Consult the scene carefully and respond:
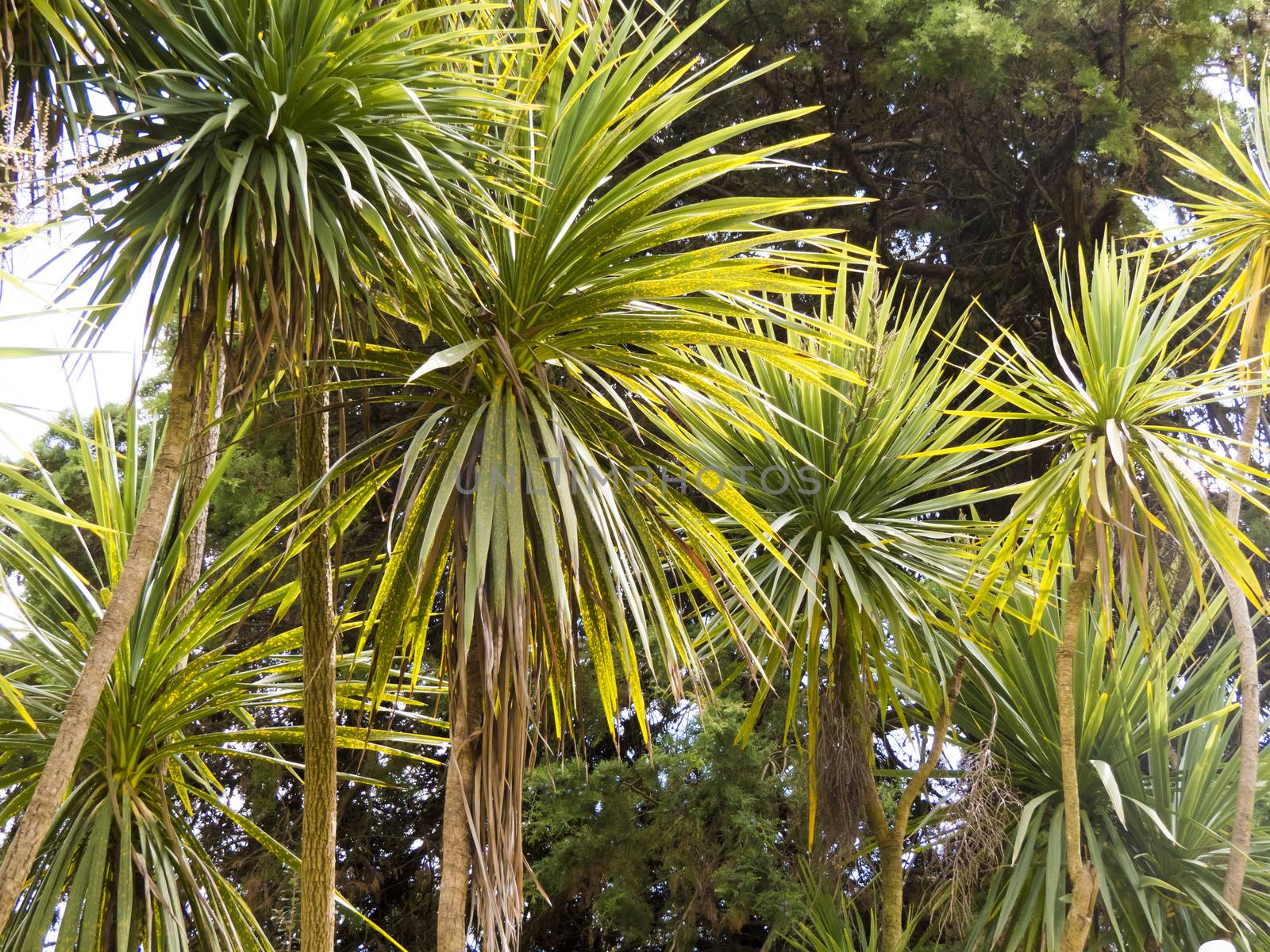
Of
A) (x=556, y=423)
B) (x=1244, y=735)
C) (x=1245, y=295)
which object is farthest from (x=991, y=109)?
(x=556, y=423)

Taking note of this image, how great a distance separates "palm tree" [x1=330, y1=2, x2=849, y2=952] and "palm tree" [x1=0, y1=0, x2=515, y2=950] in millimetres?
176

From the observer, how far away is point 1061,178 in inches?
211

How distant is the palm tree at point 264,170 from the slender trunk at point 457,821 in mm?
615

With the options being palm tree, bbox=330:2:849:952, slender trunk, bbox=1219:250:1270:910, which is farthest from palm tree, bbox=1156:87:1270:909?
palm tree, bbox=330:2:849:952

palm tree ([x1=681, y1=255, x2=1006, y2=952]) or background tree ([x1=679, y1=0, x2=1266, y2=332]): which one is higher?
background tree ([x1=679, y1=0, x2=1266, y2=332])

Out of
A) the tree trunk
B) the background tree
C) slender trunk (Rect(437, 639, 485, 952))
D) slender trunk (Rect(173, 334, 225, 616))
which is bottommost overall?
slender trunk (Rect(437, 639, 485, 952))

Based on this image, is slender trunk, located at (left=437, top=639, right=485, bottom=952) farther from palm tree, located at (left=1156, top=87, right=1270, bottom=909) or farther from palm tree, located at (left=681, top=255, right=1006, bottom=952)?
palm tree, located at (left=1156, top=87, right=1270, bottom=909)

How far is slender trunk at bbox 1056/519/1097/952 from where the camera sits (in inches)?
113

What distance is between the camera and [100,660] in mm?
1759

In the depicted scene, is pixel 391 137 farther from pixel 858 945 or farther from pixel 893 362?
pixel 858 945

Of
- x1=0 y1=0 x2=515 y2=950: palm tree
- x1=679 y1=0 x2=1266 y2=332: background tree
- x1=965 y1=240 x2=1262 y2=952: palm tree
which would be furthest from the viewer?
x1=679 y1=0 x2=1266 y2=332: background tree

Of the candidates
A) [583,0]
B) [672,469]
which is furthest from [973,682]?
[583,0]

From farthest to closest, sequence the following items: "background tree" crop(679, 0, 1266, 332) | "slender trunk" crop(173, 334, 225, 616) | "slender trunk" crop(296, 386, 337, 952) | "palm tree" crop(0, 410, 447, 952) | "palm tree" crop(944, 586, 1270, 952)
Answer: "background tree" crop(679, 0, 1266, 332) → "palm tree" crop(944, 586, 1270, 952) → "slender trunk" crop(173, 334, 225, 616) → "palm tree" crop(0, 410, 447, 952) → "slender trunk" crop(296, 386, 337, 952)

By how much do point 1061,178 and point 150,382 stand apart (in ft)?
14.3
